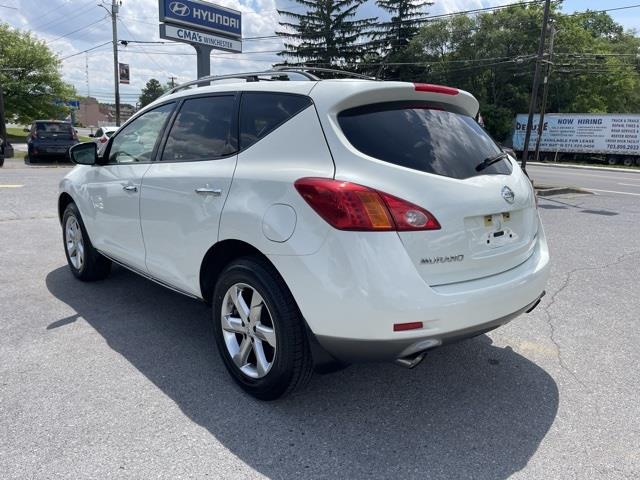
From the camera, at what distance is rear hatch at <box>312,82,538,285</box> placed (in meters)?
2.44

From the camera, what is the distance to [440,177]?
2562mm

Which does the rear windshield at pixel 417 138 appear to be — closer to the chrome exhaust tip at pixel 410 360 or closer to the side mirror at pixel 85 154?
the chrome exhaust tip at pixel 410 360

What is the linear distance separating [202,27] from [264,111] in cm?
1651

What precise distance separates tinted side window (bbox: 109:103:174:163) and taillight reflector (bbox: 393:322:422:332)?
2.38 m

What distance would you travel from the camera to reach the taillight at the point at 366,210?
2350mm

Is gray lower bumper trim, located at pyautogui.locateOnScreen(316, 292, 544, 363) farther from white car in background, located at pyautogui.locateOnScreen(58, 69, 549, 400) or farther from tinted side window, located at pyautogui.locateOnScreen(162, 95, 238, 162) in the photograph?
tinted side window, located at pyautogui.locateOnScreen(162, 95, 238, 162)

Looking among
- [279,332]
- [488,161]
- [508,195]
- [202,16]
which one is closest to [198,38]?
[202,16]

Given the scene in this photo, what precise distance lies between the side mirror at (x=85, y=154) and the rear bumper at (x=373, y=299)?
2698 millimetres

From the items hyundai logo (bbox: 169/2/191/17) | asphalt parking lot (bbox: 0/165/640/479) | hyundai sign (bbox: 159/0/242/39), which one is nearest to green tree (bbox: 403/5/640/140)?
hyundai sign (bbox: 159/0/242/39)

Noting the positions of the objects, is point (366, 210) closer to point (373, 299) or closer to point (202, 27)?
point (373, 299)

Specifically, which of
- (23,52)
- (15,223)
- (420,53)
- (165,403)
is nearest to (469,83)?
(420,53)

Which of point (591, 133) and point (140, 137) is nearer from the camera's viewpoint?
point (140, 137)

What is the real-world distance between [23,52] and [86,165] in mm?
43405

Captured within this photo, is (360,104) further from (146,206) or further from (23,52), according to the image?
(23,52)
